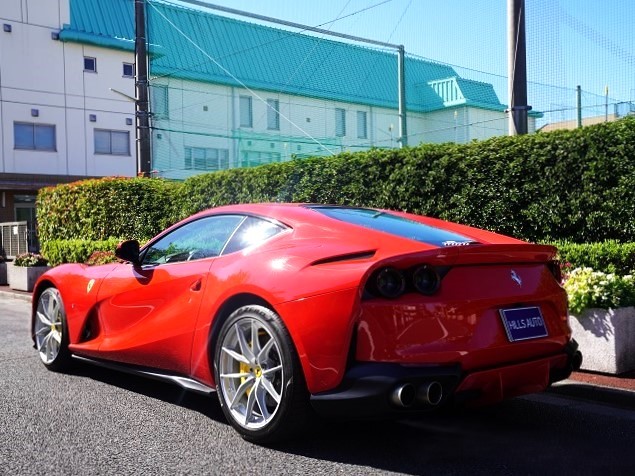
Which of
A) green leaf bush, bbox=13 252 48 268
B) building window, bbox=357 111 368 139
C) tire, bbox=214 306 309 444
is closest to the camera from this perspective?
tire, bbox=214 306 309 444

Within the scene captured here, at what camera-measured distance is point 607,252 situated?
6949 millimetres

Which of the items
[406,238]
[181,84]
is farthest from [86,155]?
[406,238]

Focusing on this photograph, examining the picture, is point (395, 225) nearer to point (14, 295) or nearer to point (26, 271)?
point (14, 295)

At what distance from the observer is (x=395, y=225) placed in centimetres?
439

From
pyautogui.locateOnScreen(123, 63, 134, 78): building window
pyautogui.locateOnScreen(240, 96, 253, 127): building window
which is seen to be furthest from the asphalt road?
pyautogui.locateOnScreen(123, 63, 134, 78): building window

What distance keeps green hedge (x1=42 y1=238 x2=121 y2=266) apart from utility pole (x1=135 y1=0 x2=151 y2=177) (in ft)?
7.10

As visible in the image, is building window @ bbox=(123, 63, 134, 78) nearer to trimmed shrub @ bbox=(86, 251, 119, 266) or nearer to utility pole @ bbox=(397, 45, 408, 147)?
utility pole @ bbox=(397, 45, 408, 147)

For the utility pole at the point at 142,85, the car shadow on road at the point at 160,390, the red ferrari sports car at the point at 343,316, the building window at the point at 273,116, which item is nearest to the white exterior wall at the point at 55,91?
the building window at the point at 273,116

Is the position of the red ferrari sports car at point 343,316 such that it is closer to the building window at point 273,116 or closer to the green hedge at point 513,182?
the green hedge at point 513,182

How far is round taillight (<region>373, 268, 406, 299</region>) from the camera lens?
3.54 metres

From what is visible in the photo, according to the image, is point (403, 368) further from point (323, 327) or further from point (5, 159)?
point (5, 159)

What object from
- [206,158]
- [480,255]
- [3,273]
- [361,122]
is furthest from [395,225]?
[206,158]

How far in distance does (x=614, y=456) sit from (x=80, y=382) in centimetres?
394

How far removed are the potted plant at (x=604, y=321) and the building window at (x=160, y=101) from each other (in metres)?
14.8
